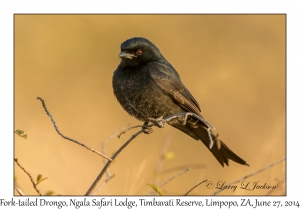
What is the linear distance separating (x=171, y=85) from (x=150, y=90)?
15.0 inches

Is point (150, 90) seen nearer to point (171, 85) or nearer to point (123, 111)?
point (171, 85)

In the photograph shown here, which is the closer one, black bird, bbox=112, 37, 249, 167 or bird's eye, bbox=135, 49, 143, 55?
black bird, bbox=112, 37, 249, 167

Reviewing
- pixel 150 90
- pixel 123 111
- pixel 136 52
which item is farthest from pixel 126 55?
pixel 123 111

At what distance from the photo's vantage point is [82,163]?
6457 millimetres

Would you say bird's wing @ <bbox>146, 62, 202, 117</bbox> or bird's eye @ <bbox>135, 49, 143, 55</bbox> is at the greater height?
bird's eye @ <bbox>135, 49, 143, 55</bbox>

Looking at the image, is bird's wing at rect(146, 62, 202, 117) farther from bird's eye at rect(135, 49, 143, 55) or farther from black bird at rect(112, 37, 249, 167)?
bird's eye at rect(135, 49, 143, 55)

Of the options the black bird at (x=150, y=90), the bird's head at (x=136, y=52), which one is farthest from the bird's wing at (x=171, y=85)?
the bird's head at (x=136, y=52)

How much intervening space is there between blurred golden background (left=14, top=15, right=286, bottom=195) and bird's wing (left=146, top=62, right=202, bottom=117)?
0.37 meters

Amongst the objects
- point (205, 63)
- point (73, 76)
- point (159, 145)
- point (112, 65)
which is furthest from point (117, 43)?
point (159, 145)

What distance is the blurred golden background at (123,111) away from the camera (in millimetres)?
5809

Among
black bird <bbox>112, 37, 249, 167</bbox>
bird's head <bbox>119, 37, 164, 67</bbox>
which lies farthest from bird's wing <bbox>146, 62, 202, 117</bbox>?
bird's head <bbox>119, 37, 164, 67</bbox>

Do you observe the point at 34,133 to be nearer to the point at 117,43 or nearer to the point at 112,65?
the point at 112,65

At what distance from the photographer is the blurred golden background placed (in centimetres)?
581

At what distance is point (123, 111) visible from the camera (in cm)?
879
